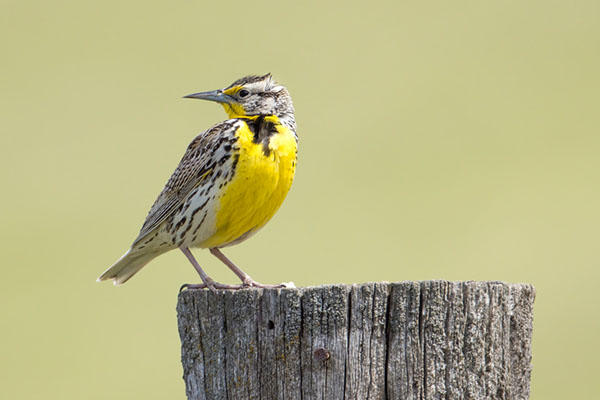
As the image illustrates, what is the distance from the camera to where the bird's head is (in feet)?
15.8

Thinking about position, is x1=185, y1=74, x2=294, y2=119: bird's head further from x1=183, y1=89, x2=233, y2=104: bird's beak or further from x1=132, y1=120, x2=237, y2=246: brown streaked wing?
x1=132, y1=120, x2=237, y2=246: brown streaked wing

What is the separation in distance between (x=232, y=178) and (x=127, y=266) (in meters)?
1.13

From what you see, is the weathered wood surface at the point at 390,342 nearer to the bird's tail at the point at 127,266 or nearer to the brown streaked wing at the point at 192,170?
the brown streaked wing at the point at 192,170

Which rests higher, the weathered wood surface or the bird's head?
the bird's head

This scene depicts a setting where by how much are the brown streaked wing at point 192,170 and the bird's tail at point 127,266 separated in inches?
7.3

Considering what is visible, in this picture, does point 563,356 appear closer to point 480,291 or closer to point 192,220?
point 192,220

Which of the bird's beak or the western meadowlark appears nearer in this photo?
the western meadowlark

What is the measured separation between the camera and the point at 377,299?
270 cm

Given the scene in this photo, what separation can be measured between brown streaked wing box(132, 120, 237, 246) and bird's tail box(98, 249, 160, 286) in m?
0.19

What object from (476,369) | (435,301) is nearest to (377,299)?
(435,301)

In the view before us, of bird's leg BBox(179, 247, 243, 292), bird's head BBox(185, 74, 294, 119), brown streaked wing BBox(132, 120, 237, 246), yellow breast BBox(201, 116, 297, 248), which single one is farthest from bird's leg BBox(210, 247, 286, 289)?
bird's head BBox(185, 74, 294, 119)

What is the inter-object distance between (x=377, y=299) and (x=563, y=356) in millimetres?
7870

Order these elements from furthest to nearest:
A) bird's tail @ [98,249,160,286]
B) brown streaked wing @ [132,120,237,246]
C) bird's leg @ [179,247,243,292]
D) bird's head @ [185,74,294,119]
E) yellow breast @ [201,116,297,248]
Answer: bird's tail @ [98,249,160,286]
bird's head @ [185,74,294,119]
brown streaked wing @ [132,120,237,246]
yellow breast @ [201,116,297,248]
bird's leg @ [179,247,243,292]

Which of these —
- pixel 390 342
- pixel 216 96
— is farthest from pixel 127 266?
pixel 390 342
